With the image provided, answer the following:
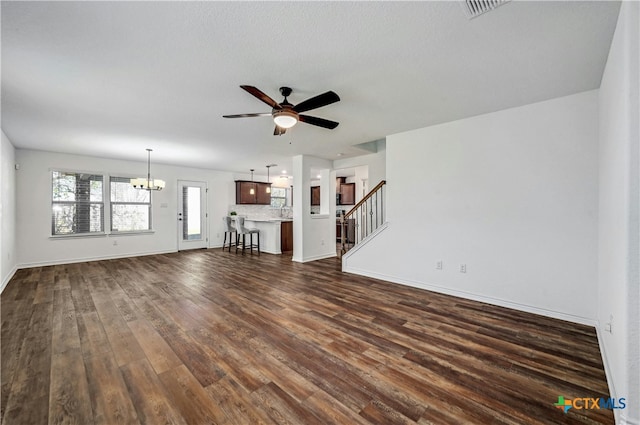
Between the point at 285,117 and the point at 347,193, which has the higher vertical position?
the point at 285,117

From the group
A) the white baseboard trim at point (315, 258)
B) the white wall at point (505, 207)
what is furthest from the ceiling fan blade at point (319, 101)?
the white baseboard trim at point (315, 258)

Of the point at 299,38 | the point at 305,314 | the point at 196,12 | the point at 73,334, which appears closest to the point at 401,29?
the point at 299,38

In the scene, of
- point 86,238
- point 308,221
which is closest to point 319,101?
point 308,221

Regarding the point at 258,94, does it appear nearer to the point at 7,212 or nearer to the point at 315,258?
the point at 315,258

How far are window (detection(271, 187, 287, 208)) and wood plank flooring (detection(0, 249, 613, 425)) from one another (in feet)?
21.1

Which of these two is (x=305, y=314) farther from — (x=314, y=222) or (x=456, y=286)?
(x=314, y=222)

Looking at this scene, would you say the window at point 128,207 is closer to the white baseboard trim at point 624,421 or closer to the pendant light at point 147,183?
the pendant light at point 147,183

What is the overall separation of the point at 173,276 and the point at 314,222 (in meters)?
3.10

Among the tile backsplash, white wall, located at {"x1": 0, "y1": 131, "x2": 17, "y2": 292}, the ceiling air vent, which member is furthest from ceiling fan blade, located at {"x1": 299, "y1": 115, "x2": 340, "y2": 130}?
the tile backsplash

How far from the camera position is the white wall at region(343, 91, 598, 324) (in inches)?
112

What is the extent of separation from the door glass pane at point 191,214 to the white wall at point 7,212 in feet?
10.8

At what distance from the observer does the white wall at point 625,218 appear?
1372mm

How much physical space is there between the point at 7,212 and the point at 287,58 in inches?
223

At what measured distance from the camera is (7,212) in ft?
14.5
